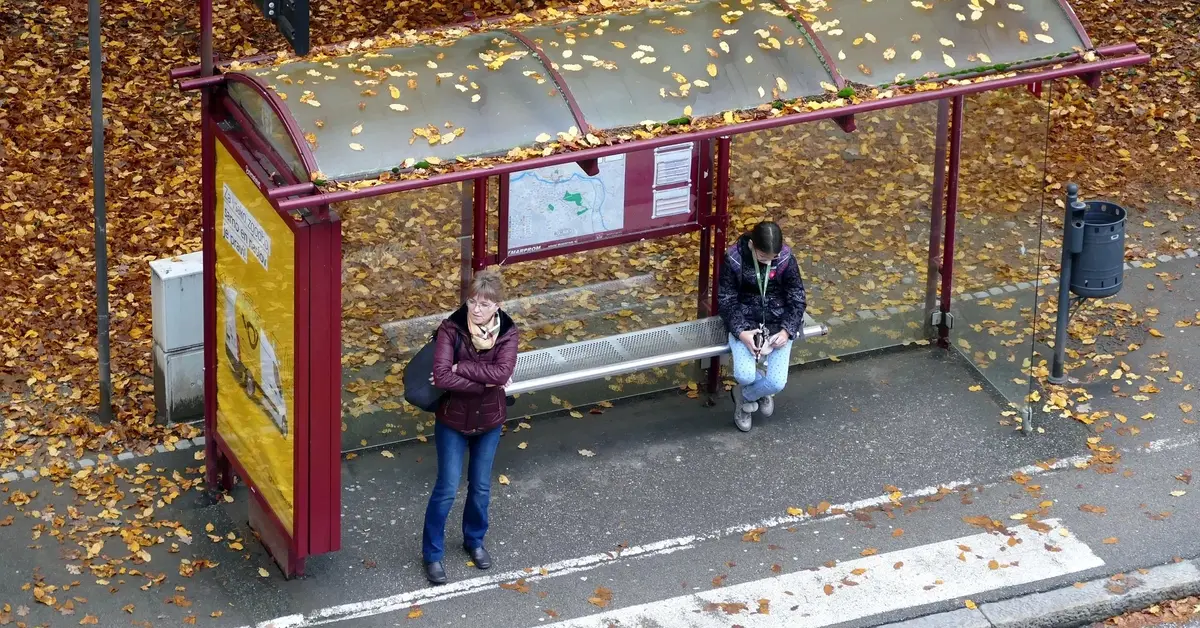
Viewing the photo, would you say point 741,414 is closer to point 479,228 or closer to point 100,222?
point 479,228

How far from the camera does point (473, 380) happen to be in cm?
746

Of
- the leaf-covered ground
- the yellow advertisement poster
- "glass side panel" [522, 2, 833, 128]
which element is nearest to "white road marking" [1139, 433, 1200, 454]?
the leaf-covered ground

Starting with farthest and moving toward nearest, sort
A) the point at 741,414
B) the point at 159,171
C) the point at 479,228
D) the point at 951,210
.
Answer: the point at 159,171 → the point at 951,210 → the point at 741,414 → the point at 479,228

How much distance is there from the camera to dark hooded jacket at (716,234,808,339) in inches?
358

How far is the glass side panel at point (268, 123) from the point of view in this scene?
23.6ft

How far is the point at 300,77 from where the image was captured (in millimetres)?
7535

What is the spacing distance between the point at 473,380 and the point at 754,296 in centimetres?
220

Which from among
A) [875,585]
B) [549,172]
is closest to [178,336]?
[549,172]

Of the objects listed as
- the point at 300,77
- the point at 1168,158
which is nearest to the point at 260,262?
the point at 300,77

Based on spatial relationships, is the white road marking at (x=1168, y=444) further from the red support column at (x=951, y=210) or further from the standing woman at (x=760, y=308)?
the standing woman at (x=760, y=308)

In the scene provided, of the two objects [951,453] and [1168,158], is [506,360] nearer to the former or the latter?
[951,453]

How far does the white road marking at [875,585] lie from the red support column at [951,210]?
1.97m

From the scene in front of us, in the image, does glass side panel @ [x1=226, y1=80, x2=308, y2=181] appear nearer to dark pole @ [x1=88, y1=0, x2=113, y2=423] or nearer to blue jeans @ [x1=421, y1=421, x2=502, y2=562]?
dark pole @ [x1=88, y1=0, x2=113, y2=423]

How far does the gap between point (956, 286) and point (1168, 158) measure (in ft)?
11.0
